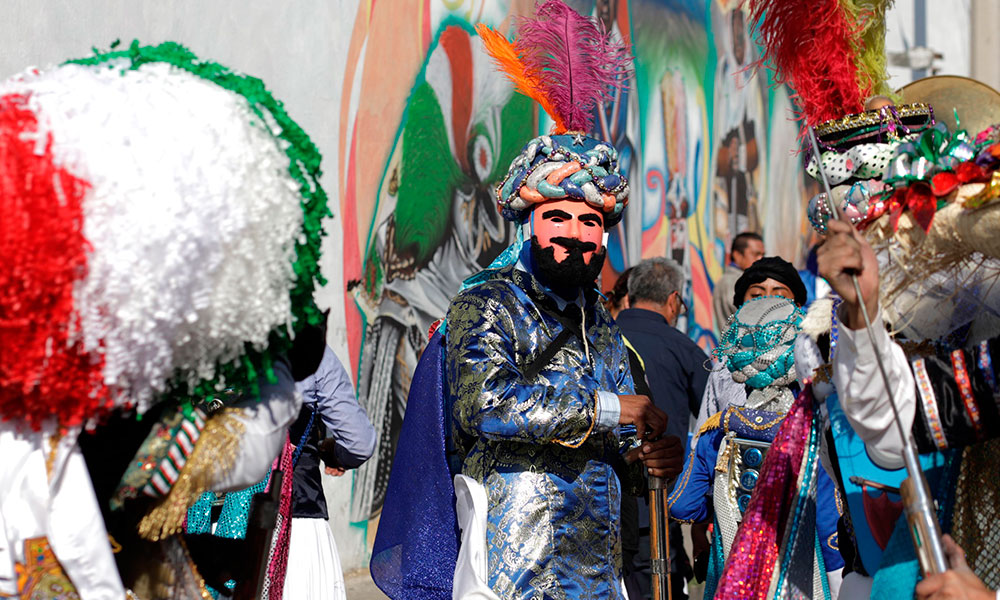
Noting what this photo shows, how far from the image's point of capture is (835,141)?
Answer: 2623mm

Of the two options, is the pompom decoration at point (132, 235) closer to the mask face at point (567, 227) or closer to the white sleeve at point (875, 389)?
the white sleeve at point (875, 389)

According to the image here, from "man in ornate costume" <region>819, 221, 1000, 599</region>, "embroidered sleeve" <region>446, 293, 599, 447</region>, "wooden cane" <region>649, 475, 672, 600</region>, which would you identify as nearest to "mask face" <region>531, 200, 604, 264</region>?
"embroidered sleeve" <region>446, 293, 599, 447</region>

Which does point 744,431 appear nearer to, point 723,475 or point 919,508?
point 723,475

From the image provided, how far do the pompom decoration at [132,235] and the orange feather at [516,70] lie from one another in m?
2.00

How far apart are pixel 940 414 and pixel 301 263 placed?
4.25ft

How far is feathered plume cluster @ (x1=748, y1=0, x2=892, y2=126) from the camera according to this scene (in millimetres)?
2584

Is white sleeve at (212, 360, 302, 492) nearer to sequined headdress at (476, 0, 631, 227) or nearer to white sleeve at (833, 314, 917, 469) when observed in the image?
white sleeve at (833, 314, 917, 469)

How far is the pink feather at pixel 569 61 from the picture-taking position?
157 inches

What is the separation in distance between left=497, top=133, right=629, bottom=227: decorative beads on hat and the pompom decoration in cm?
158

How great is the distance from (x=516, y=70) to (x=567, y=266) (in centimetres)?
93

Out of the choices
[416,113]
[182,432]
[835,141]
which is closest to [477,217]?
[416,113]

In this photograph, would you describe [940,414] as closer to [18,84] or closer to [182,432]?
[182,432]

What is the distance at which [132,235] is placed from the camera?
1.88m

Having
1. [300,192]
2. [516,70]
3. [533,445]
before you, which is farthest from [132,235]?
[516,70]
